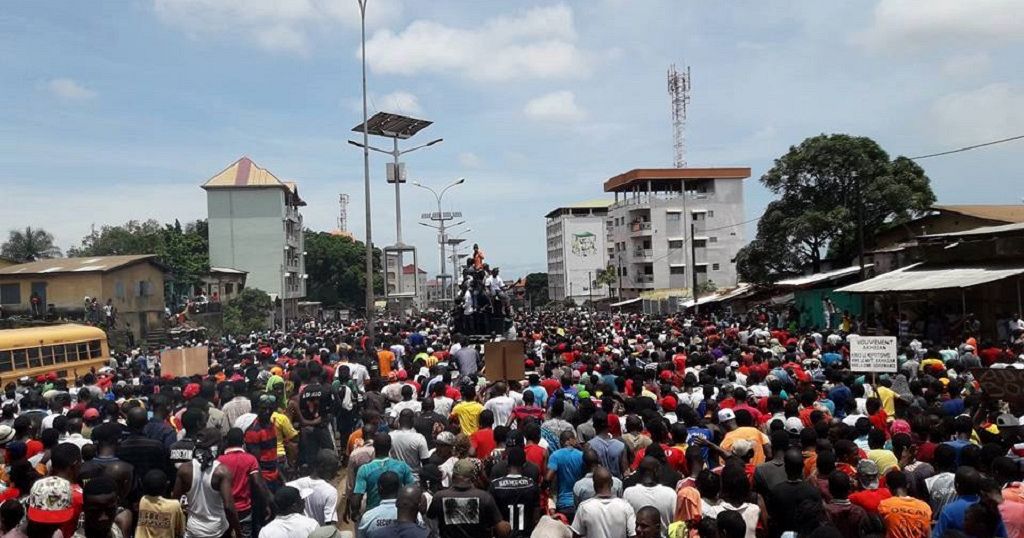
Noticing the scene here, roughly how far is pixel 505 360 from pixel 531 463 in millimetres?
6511

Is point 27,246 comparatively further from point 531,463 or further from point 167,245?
point 531,463

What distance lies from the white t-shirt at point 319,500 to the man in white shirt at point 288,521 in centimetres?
92

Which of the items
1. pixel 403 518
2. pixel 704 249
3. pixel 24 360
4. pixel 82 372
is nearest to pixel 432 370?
pixel 403 518

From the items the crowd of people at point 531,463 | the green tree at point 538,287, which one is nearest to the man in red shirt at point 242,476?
the crowd of people at point 531,463

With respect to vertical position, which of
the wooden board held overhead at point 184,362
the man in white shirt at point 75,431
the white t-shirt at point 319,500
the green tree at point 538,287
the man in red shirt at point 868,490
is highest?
the green tree at point 538,287

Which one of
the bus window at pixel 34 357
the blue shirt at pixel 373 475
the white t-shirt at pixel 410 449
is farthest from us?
the bus window at pixel 34 357

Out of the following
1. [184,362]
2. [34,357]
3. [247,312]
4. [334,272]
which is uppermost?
[334,272]

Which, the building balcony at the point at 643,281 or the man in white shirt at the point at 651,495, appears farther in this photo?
the building balcony at the point at 643,281

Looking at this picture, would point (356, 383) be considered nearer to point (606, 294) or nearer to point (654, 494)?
point (654, 494)

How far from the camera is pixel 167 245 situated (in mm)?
61156

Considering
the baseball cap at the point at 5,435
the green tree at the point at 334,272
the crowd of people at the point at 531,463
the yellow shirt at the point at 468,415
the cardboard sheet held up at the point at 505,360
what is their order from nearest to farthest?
the crowd of people at the point at 531,463
the baseball cap at the point at 5,435
the yellow shirt at the point at 468,415
the cardboard sheet held up at the point at 505,360
the green tree at the point at 334,272

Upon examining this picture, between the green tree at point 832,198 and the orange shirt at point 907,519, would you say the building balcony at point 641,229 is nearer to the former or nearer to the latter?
the green tree at point 832,198

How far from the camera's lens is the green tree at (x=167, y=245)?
5831cm

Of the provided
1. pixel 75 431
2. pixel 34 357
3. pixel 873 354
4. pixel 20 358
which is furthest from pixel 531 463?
pixel 34 357
